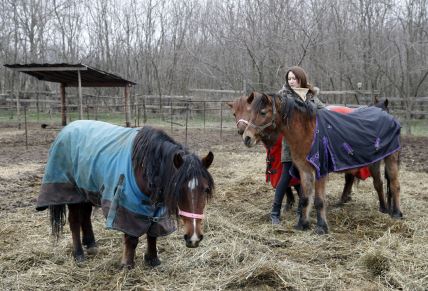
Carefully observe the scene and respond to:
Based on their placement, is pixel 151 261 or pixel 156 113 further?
pixel 156 113

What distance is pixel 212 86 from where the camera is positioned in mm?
24969

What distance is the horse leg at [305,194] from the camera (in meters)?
3.99

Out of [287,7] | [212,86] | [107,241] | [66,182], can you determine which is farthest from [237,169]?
[212,86]

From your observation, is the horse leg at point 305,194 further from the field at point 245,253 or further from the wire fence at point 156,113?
the wire fence at point 156,113

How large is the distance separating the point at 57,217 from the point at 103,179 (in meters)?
0.77

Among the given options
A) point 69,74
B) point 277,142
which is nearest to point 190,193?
point 277,142

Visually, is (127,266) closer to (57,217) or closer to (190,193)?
(57,217)

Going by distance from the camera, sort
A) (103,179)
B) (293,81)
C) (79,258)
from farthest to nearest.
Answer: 1. (293,81)
2. (79,258)
3. (103,179)

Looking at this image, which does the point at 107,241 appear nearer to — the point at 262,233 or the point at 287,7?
the point at 262,233

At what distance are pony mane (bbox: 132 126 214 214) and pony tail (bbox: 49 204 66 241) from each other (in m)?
0.99

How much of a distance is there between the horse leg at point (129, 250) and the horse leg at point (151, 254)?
0.14 meters

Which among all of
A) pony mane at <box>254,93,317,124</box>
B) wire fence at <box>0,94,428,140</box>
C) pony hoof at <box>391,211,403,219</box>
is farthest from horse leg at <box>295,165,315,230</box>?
wire fence at <box>0,94,428,140</box>

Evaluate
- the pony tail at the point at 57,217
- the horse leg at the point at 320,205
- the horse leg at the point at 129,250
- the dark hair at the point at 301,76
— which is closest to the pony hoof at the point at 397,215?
the horse leg at the point at 320,205

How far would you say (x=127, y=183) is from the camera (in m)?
2.72
